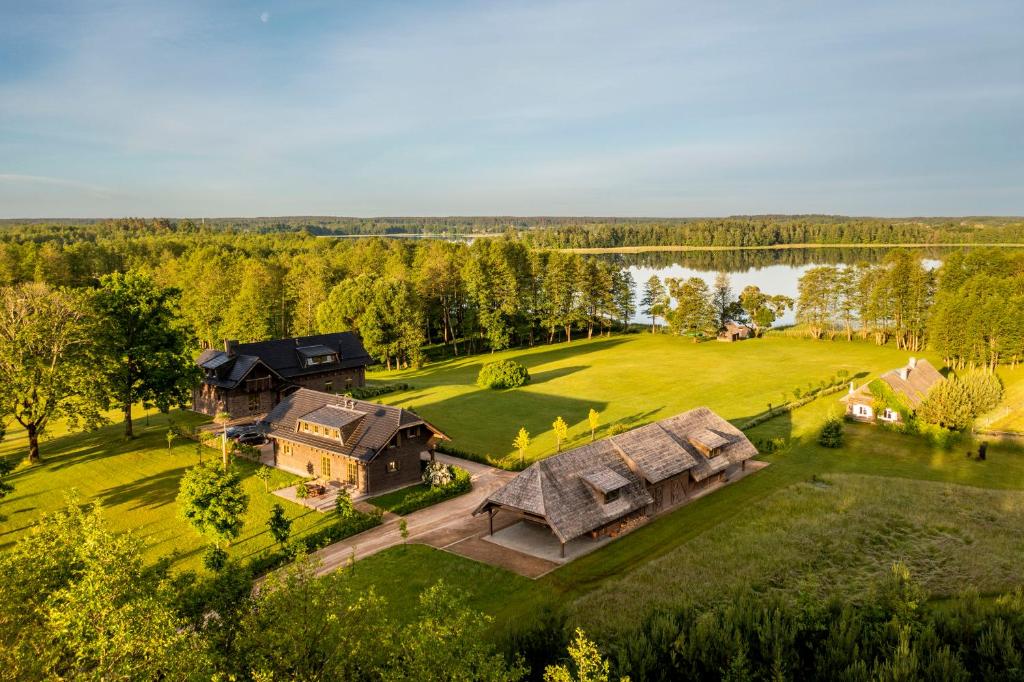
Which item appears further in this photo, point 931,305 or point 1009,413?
point 931,305

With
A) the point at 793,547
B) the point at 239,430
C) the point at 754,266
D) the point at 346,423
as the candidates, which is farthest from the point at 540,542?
the point at 754,266

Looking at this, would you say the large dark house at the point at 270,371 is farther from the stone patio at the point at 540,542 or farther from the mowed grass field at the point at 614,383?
the stone patio at the point at 540,542

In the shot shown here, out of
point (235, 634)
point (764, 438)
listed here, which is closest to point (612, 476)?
point (764, 438)

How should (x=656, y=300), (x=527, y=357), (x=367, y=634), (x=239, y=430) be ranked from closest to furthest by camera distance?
(x=367, y=634)
(x=239, y=430)
(x=527, y=357)
(x=656, y=300)

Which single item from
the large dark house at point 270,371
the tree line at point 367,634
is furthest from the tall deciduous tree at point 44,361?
the tree line at point 367,634

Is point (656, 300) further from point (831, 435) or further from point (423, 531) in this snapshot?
point (423, 531)

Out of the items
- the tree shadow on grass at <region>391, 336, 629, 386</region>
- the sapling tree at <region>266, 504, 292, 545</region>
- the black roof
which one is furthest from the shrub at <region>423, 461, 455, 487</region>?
the tree shadow on grass at <region>391, 336, 629, 386</region>
